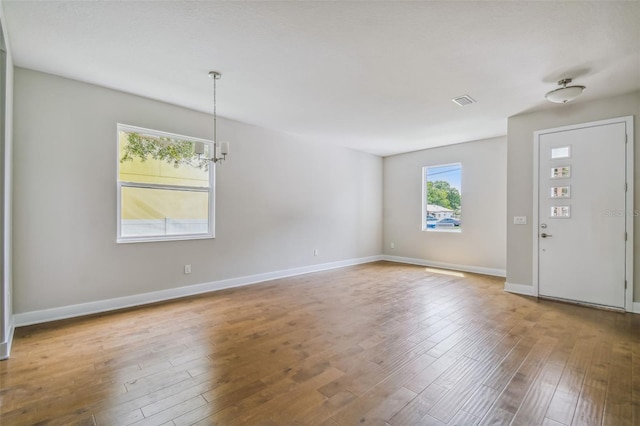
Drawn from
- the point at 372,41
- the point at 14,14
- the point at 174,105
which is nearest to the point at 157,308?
the point at 174,105

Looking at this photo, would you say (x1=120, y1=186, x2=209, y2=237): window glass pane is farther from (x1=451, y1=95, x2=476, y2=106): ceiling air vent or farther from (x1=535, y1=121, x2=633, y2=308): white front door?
(x1=535, y1=121, x2=633, y2=308): white front door

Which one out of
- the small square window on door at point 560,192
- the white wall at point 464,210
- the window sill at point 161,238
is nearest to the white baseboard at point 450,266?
the white wall at point 464,210

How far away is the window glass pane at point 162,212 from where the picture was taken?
150 inches

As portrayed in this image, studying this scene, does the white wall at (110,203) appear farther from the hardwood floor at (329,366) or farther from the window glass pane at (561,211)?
the window glass pane at (561,211)

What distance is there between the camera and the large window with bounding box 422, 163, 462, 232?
635 centimetres

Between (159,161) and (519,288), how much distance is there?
226 inches

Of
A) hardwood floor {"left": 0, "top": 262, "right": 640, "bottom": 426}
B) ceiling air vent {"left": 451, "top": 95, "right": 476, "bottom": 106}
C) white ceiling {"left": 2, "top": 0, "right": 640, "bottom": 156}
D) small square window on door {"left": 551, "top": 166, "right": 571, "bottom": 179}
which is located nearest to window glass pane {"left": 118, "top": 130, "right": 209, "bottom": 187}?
white ceiling {"left": 2, "top": 0, "right": 640, "bottom": 156}

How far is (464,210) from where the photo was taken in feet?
20.3

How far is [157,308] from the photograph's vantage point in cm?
369

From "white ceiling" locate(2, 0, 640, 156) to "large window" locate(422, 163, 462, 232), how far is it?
2305 mm

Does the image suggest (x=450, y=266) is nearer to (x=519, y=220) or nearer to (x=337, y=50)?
(x=519, y=220)

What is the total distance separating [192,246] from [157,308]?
0.98 meters

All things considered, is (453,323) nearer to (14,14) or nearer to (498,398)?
(498,398)

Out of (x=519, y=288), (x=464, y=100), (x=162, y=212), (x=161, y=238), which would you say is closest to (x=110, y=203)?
(x=162, y=212)
